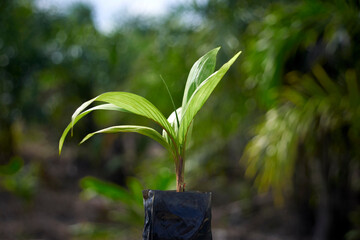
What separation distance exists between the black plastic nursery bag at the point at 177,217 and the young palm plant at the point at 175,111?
3.6 inches

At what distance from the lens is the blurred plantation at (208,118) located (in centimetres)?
434

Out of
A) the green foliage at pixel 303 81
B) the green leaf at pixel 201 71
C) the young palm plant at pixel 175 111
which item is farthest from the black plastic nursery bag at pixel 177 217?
the green foliage at pixel 303 81

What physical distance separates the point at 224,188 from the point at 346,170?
15.1ft

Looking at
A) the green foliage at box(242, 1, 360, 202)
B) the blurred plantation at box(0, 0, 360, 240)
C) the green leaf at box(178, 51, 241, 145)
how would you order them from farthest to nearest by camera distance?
the blurred plantation at box(0, 0, 360, 240), the green foliage at box(242, 1, 360, 202), the green leaf at box(178, 51, 241, 145)

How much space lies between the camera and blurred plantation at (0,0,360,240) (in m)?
4.34

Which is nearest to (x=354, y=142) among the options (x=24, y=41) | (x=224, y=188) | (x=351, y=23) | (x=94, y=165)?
(x=351, y=23)

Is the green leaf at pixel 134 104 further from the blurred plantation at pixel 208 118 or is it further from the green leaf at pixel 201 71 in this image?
the blurred plantation at pixel 208 118

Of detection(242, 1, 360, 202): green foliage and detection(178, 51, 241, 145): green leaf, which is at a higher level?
detection(242, 1, 360, 202): green foliage

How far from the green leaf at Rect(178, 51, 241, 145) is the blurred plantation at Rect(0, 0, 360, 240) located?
2.80 metres

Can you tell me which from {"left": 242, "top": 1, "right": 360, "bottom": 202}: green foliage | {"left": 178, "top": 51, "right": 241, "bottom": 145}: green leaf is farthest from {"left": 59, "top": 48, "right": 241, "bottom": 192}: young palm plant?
{"left": 242, "top": 1, "right": 360, "bottom": 202}: green foliage

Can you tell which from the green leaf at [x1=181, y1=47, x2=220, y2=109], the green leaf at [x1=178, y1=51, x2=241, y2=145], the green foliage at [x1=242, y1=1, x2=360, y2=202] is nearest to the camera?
the green leaf at [x1=178, y1=51, x2=241, y2=145]

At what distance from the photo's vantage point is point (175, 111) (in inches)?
58.6

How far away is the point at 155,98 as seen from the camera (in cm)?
764

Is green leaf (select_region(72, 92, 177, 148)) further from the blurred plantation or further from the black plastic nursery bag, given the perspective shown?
the blurred plantation
